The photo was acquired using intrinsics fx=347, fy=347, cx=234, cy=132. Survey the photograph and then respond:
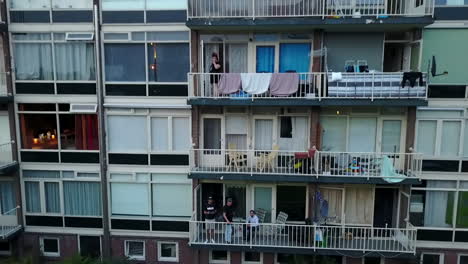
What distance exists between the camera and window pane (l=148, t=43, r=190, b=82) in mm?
11867

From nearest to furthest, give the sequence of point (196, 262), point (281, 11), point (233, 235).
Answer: point (281, 11) → point (233, 235) → point (196, 262)

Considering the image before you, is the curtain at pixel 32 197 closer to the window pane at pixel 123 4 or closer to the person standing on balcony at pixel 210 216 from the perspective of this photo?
the person standing on balcony at pixel 210 216

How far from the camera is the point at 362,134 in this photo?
1170cm

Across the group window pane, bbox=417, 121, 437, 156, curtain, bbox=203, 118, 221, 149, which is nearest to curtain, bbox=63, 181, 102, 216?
curtain, bbox=203, 118, 221, 149

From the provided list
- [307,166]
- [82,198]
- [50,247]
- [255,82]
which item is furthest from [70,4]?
[307,166]

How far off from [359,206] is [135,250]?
8.26 m

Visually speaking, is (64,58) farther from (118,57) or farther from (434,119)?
(434,119)

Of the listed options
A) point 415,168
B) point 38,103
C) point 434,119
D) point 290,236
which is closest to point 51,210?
point 38,103

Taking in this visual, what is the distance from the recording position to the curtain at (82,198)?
1274 centimetres

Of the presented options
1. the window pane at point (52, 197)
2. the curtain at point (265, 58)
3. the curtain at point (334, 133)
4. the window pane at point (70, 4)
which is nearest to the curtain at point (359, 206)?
the curtain at point (334, 133)

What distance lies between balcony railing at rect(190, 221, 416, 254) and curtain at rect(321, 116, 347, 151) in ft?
8.73

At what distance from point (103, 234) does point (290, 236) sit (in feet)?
22.3

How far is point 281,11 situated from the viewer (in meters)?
11.0

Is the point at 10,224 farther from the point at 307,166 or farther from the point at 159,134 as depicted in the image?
the point at 307,166
